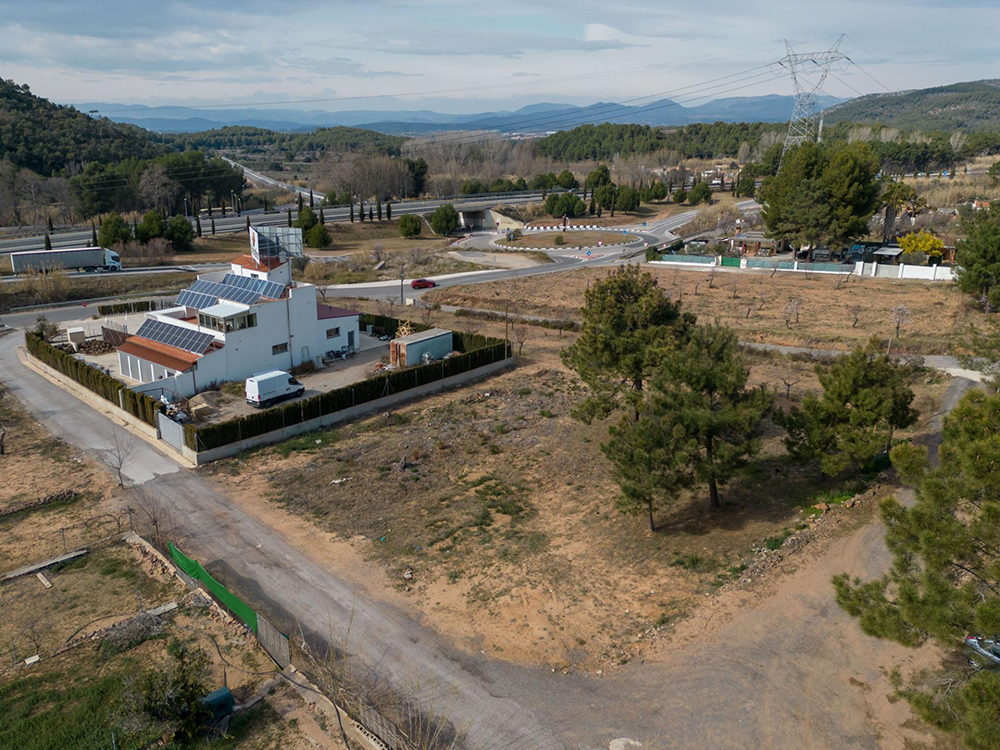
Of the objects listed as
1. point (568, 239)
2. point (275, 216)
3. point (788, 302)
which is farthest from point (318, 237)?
point (788, 302)

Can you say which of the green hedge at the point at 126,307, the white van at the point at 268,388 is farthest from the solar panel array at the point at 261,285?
the green hedge at the point at 126,307

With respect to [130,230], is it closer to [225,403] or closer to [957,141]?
[225,403]

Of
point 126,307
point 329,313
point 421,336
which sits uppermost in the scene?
point 329,313

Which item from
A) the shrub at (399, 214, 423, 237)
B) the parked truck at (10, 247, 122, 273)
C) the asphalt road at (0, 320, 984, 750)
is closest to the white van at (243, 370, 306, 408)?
the asphalt road at (0, 320, 984, 750)

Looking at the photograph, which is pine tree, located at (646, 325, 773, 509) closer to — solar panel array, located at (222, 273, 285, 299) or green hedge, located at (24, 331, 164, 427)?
green hedge, located at (24, 331, 164, 427)

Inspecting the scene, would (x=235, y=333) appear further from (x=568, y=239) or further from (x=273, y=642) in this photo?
(x=568, y=239)

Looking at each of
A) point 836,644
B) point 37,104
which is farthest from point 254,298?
point 37,104
